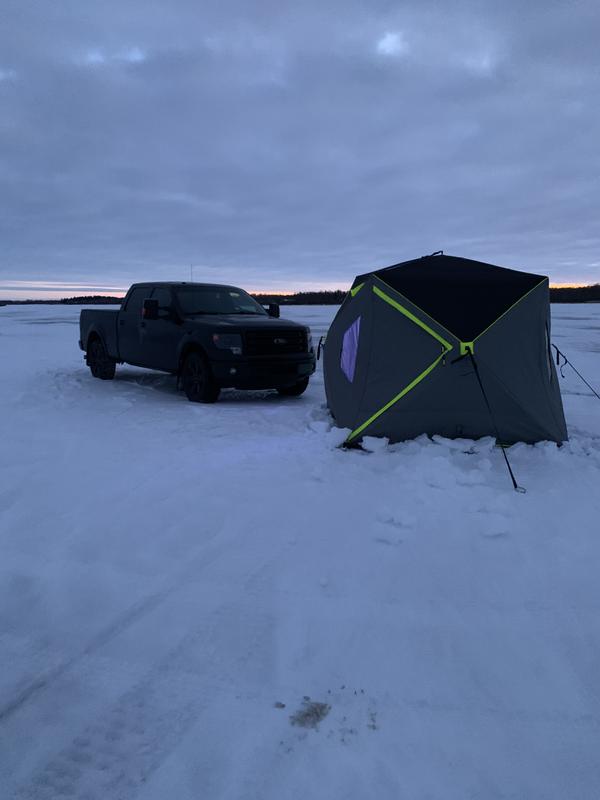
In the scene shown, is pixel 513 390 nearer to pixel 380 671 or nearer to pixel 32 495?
pixel 380 671

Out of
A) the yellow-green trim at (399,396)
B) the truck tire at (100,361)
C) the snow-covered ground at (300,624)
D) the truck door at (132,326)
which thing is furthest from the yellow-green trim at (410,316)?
the truck tire at (100,361)

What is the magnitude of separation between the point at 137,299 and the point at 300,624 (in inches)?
A: 359

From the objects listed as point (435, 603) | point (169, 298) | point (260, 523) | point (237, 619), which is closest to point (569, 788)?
point (435, 603)

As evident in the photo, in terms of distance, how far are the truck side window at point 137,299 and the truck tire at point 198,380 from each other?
2.06 meters

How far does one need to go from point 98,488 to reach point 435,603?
3204 millimetres

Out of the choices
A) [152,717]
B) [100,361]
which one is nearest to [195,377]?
[100,361]

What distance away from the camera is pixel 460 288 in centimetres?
629

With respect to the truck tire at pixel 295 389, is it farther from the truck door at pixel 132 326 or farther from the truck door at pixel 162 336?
the truck door at pixel 132 326

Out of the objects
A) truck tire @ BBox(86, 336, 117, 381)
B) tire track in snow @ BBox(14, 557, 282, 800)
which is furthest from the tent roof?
truck tire @ BBox(86, 336, 117, 381)

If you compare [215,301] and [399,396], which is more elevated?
[215,301]

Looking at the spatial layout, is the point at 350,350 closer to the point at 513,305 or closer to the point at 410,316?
the point at 410,316

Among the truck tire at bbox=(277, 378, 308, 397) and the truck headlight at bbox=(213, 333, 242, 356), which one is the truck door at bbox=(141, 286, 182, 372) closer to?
the truck headlight at bbox=(213, 333, 242, 356)

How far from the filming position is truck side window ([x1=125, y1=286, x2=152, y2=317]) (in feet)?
35.2

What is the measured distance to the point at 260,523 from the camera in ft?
14.2
